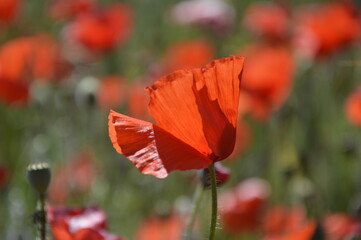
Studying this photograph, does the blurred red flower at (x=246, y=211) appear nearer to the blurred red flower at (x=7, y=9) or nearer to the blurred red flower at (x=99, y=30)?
the blurred red flower at (x=99, y=30)

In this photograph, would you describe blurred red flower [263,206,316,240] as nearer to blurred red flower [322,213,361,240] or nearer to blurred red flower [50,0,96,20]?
blurred red flower [322,213,361,240]

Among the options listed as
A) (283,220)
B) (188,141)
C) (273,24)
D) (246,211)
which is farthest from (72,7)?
(188,141)

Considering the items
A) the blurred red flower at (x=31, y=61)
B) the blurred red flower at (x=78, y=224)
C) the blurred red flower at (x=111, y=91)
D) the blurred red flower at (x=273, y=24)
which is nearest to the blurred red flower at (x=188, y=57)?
the blurred red flower at (x=111, y=91)

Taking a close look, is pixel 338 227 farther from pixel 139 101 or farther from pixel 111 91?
pixel 111 91

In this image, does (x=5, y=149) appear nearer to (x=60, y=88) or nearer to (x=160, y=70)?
(x=60, y=88)

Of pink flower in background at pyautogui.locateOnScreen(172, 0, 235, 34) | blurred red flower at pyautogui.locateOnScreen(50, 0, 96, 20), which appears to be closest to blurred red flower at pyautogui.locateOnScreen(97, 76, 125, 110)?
blurred red flower at pyautogui.locateOnScreen(50, 0, 96, 20)

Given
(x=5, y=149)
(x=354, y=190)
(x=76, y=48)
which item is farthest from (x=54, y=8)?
(x=354, y=190)
